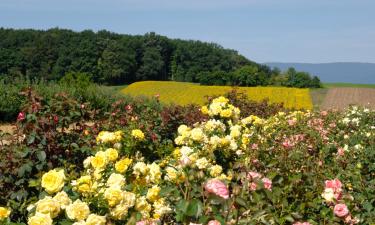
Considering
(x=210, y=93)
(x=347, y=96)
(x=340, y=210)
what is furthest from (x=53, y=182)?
(x=347, y=96)

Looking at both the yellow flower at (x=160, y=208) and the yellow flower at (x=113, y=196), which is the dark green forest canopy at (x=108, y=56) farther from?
the yellow flower at (x=113, y=196)

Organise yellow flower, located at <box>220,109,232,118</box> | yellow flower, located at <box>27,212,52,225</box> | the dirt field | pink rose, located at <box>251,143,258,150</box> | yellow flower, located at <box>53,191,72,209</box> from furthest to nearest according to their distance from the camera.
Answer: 1. the dirt field
2. yellow flower, located at <box>220,109,232,118</box>
3. pink rose, located at <box>251,143,258,150</box>
4. yellow flower, located at <box>53,191,72,209</box>
5. yellow flower, located at <box>27,212,52,225</box>

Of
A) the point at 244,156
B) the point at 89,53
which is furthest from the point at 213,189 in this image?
the point at 89,53

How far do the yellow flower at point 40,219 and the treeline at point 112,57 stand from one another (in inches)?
2277

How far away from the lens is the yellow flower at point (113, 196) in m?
1.88

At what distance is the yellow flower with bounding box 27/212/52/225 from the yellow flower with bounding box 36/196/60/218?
0.05m

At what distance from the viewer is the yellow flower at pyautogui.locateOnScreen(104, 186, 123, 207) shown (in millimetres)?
1885

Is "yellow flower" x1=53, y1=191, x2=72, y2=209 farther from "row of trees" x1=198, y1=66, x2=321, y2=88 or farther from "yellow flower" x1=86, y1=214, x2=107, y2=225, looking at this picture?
"row of trees" x1=198, y1=66, x2=321, y2=88

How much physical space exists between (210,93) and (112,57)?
113 ft

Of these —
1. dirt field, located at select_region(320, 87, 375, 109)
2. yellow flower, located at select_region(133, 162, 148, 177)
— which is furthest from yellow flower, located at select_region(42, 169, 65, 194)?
dirt field, located at select_region(320, 87, 375, 109)

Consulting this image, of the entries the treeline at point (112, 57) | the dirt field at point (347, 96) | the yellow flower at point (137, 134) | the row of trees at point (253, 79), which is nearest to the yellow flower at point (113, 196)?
the yellow flower at point (137, 134)

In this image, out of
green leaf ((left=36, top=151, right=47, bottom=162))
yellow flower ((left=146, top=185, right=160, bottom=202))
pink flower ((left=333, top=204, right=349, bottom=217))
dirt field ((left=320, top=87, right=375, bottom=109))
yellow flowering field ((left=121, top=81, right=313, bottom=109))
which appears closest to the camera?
pink flower ((left=333, top=204, right=349, bottom=217))

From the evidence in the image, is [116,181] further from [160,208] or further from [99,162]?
[99,162]

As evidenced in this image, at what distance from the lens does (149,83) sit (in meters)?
48.1
